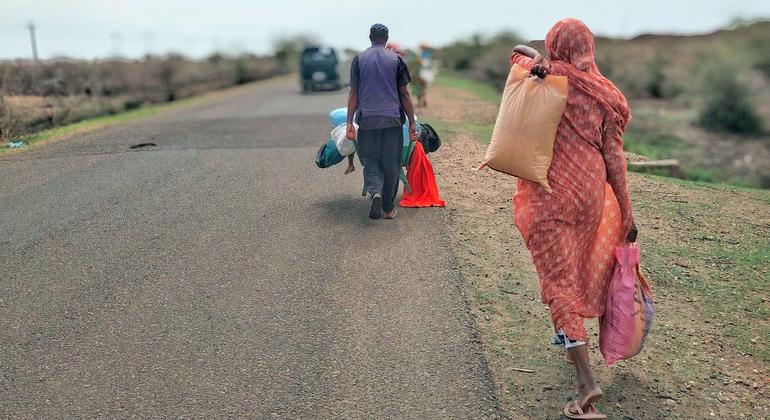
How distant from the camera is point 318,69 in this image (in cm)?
2767

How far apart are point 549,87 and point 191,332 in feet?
9.38

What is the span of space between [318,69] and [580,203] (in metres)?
24.4

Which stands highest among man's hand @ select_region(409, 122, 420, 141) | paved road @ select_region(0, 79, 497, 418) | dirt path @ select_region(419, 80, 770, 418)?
man's hand @ select_region(409, 122, 420, 141)

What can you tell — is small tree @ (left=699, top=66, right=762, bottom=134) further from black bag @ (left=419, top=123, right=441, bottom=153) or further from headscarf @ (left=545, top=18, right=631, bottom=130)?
headscarf @ (left=545, top=18, right=631, bottom=130)

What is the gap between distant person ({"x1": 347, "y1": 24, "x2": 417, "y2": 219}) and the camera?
719 cm

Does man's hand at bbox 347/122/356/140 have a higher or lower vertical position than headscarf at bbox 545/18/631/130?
lower

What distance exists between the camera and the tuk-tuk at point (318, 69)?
90.7ft

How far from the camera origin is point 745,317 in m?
5.50

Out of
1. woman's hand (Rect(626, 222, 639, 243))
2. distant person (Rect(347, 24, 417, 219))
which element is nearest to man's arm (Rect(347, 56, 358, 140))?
distant person (Rect(347, 24, 417, 219))

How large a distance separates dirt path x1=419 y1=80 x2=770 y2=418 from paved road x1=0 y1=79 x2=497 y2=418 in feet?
0.82

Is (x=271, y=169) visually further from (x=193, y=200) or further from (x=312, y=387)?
(x=312, y=387)

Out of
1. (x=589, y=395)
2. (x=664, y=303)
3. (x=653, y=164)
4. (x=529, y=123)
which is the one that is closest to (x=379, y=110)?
(x=664, y=303)

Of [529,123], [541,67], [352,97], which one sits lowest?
[352,97]

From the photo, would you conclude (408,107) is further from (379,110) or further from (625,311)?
(625,311)
